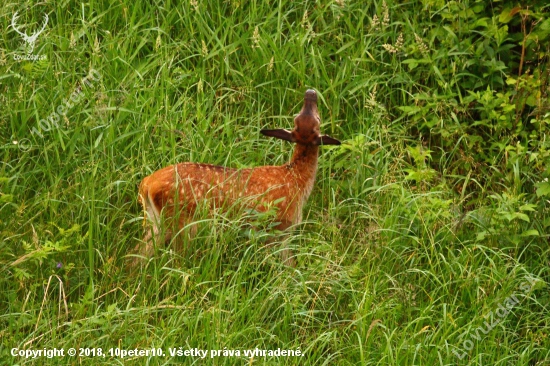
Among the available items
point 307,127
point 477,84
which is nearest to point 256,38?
point 307,127

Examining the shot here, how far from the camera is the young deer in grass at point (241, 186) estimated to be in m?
7.37

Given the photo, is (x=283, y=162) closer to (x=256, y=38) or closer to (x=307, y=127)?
(x=307, y=127)

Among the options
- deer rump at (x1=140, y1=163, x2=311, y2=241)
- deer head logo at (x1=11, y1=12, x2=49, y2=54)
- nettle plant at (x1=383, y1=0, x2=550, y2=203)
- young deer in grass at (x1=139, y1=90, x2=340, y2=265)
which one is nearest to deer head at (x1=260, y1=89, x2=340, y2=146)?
young deer in grass at (x1=139, y1=90, x2=340, y2=265)

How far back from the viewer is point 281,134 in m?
7.77

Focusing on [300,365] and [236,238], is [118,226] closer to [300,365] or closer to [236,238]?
[236,238]

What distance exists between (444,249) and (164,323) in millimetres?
2083

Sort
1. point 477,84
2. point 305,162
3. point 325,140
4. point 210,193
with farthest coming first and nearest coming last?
1. point 477,84
2. point 305,162
3. point 325,140
4. point 210,193

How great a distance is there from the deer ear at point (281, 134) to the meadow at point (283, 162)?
0.51 metres

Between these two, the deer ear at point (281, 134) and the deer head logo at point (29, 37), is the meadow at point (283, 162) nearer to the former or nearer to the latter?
the deer head logo at point (29, 37)

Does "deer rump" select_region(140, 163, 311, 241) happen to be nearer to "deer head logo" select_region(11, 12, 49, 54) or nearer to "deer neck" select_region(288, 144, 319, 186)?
"deer neck" select_region(288, 144, 319, 186)

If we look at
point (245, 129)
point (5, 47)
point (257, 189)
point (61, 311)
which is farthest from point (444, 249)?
point (5, 47)

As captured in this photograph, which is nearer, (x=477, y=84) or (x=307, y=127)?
(x=307, y=127)

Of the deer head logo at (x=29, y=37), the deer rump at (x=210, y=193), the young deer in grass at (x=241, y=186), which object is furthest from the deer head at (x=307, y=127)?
the deer head logo at (x=29, y=37)

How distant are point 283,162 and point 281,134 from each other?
0.69m
